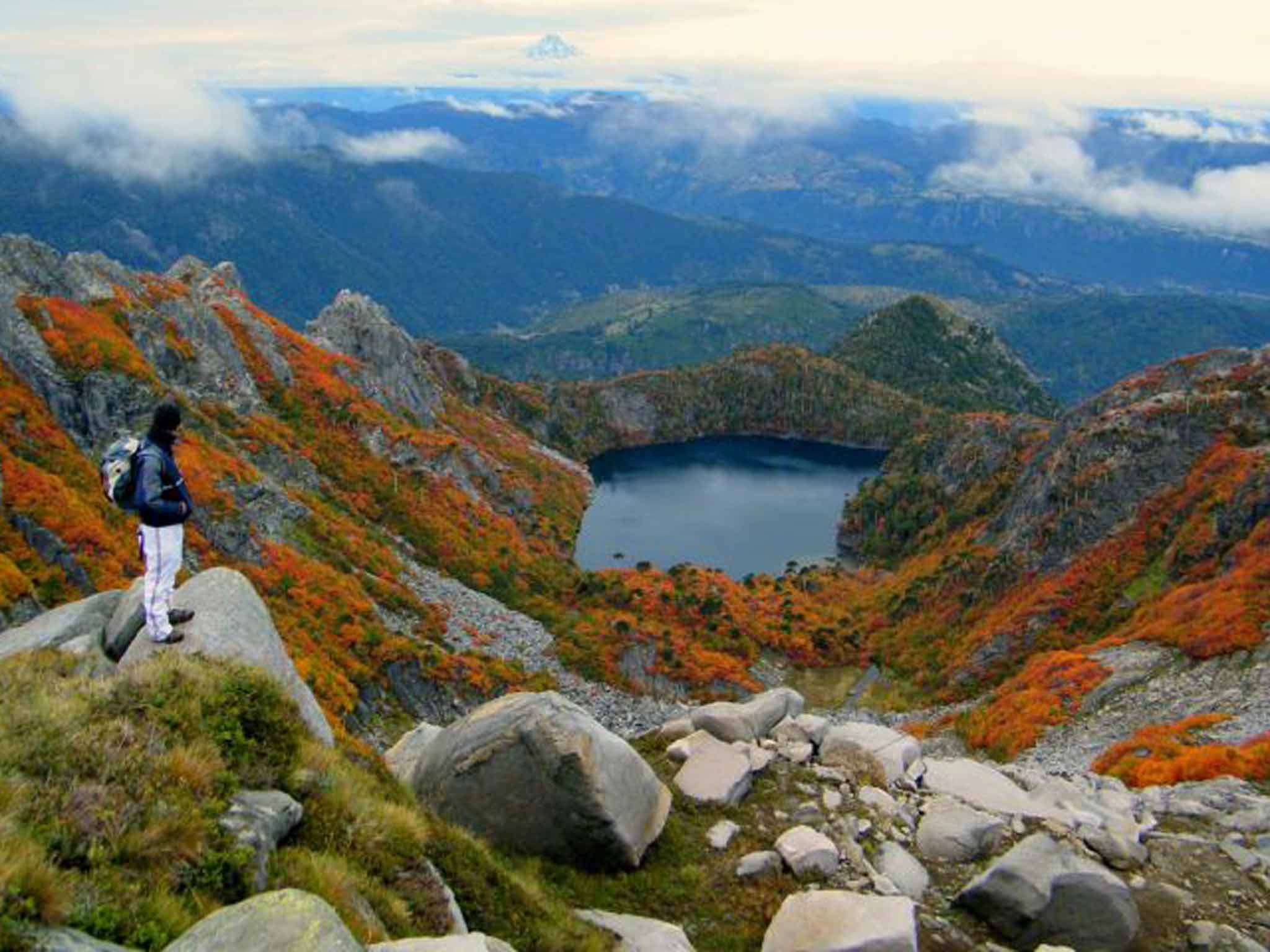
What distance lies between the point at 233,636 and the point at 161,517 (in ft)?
9.75

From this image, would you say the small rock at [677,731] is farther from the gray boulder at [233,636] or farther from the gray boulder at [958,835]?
the gray boulder at [233,636]

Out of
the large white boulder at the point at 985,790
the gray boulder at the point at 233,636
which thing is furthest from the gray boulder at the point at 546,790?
the large white boulder at the point at 985,790

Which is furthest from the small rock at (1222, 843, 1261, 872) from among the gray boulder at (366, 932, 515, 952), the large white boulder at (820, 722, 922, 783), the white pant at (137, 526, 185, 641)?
the white pant at (137, 526, 185, 641)

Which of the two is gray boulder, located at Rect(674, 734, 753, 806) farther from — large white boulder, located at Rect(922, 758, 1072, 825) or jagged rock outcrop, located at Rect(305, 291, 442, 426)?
jagged rock outcrop, located at Rect(305, 291, 442, 426)

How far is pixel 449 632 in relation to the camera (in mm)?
74188

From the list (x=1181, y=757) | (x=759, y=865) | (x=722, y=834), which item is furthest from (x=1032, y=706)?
(x=759, y=865)

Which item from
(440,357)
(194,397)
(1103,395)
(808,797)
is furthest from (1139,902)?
(440,357)

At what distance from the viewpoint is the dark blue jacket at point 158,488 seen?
19453mm

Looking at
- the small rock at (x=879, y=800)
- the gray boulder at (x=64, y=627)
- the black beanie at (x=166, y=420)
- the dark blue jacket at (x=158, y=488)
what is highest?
the black beanie at (x=166, y=420)

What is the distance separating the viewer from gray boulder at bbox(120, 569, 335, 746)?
19.1 meters

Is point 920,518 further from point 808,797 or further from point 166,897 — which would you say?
point 166,897

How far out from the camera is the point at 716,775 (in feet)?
81.8

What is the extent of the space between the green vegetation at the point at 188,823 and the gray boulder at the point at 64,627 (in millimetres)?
2597

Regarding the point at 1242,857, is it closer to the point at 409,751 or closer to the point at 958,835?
the point at 958,835
